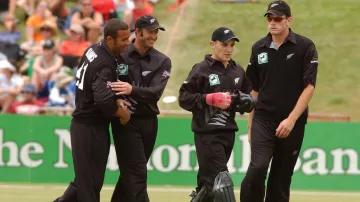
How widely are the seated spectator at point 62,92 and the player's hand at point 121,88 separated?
8263 mm

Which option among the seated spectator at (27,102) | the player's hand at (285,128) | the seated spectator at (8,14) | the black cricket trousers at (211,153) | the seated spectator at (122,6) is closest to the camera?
the player's hand at (285,128)

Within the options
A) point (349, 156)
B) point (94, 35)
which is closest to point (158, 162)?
point (349, 156)

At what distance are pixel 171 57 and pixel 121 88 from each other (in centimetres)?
1330

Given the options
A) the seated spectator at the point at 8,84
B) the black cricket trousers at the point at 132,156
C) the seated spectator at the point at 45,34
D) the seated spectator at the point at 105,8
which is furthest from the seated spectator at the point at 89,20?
the black cricket trousers at the point at 132,156

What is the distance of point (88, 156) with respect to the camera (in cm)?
1086

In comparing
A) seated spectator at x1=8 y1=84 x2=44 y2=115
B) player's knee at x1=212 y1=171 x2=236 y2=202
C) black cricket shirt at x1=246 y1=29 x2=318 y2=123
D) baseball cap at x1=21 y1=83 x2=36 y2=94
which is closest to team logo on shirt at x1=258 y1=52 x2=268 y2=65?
black cricket shirt at x1=246 y1=29 x2=318 y2=123

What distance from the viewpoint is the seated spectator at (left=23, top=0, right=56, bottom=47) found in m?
22.0

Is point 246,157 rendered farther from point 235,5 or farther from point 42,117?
point 235,5

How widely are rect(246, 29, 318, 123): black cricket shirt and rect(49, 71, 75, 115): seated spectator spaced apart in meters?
8.13

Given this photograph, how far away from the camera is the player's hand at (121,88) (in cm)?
1079

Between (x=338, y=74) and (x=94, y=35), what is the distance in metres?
6.12

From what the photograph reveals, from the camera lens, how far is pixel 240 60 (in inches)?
945

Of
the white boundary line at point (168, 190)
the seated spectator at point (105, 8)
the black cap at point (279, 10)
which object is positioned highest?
the seated spectator at point (105, 8)

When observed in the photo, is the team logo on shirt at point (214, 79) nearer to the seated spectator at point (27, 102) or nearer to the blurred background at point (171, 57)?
the blurred background at point (171, 57)
